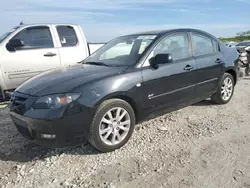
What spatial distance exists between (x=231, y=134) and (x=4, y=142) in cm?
340

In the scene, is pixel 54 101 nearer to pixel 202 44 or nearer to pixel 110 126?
pixel 110 126

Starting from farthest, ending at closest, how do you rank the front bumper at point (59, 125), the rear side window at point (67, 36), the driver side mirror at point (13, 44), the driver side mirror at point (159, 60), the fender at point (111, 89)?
the rear side window at point (67, 36), the driver side mirror at point (13, 44), the driver side mirror at point (159, 60), the fender at point (111, 89), the front bumper at point (59, 125)

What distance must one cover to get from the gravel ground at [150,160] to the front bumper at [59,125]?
0.99 feet

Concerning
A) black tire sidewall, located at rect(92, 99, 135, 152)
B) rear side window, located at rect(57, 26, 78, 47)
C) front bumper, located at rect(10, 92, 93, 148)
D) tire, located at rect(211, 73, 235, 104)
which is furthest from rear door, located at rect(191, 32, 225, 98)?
rear side window, located at rect(57, 26, 78, 47)

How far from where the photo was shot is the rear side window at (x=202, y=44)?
4.55m

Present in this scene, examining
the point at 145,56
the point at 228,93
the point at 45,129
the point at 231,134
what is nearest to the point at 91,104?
the point at 45,129

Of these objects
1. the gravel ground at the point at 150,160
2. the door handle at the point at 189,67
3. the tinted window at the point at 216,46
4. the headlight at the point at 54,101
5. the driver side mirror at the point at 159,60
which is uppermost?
the tinted window at the point at 216,46

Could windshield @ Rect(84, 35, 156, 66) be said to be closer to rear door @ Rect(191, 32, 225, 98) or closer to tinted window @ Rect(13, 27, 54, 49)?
rear door @ Rect(191, 32, 225, 98)

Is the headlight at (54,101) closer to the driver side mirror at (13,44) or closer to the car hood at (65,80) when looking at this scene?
the car hood at (65,80)

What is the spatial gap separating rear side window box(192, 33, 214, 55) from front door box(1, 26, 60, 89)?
3.37 metres

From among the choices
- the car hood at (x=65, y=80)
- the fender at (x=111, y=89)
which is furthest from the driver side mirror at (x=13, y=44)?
the fender at (x=111, y=89)

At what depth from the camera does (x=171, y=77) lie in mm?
3945

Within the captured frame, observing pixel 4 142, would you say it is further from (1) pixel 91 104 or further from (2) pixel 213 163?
(2) pixel 213 163

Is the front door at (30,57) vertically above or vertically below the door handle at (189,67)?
above
